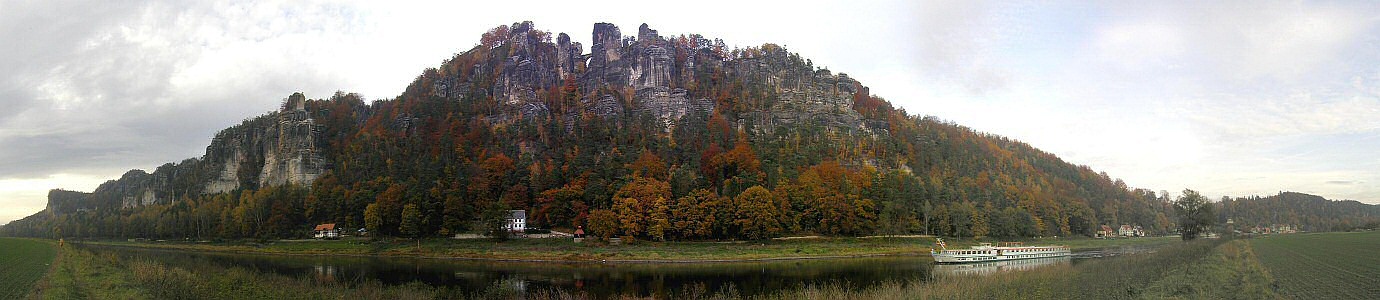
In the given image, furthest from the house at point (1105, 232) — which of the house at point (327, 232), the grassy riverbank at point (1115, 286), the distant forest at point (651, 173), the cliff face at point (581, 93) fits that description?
the house at point (327, 232)

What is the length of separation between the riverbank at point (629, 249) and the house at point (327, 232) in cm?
751

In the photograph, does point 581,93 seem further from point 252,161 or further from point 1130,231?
point 1130,231

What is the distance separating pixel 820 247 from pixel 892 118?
78423mm

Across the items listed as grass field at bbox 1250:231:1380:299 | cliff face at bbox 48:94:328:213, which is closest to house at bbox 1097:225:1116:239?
grass field at bbox 1250:231:1380:299

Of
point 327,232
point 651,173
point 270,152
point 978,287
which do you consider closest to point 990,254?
point 651,173

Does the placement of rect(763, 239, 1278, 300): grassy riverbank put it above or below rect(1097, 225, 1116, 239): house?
above

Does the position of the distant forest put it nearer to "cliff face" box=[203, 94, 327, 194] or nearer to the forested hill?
the forested hill

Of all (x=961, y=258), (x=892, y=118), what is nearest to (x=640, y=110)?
(x=892, y=118)

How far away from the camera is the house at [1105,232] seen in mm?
114450

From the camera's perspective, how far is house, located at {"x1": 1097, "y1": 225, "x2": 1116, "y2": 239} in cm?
11445

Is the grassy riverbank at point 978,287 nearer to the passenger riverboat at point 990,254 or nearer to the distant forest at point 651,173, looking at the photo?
the passenger riverboat at point 990,254

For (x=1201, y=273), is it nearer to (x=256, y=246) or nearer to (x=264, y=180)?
(x=256, y=246)

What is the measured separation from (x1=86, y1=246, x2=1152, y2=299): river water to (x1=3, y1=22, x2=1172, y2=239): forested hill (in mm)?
13312

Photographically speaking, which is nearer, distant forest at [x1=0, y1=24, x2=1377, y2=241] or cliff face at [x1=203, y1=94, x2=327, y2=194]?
distant forest at [x1=0, y1=24, x2=1377, y2=241]
